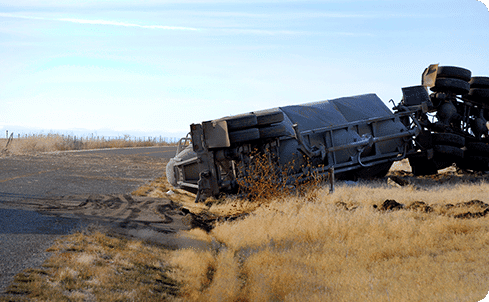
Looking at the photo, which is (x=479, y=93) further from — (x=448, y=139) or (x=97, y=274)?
(x=97, y=274)

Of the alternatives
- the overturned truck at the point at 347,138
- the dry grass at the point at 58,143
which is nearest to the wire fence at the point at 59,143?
the dry grass at the point at 58,143

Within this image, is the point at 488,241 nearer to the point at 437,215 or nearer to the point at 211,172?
the point at 437,215

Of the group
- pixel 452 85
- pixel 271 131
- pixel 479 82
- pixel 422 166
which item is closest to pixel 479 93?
pixel 479 82

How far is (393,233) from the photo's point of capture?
6668 mm

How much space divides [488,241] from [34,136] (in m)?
31.6

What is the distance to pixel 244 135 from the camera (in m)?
9.85

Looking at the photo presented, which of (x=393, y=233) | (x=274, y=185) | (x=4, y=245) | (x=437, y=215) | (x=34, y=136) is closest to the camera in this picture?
(x=4, y=245)

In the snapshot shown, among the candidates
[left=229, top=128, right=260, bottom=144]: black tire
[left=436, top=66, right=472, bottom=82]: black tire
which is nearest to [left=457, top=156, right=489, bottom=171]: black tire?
[left=436, top=66, right=472, bottom=82]: black tire

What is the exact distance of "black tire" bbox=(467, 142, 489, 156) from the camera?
1373 cm

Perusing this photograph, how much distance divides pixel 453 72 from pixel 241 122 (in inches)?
329

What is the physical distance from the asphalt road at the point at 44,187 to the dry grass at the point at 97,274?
9.3 inches

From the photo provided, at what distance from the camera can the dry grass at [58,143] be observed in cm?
2784

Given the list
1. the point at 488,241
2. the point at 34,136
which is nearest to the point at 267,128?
the point at 488,241

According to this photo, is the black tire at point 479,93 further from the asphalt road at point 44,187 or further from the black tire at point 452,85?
the asphalt road at point 44,187
